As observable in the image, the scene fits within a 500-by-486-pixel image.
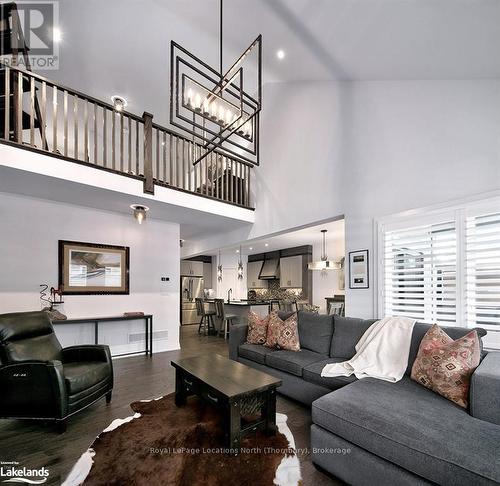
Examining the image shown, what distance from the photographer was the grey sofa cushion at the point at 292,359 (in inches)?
119

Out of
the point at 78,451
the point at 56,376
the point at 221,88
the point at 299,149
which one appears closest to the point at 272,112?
the point at 299,149

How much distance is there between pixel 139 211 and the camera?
468cm

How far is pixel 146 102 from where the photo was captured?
5.83 metres

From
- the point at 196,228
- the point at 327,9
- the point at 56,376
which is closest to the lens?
the point at 56,376

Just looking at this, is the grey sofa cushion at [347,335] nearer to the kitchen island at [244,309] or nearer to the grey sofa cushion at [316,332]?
the grey sofa cushion at [316,332]

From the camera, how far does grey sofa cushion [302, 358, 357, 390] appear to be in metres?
2.56

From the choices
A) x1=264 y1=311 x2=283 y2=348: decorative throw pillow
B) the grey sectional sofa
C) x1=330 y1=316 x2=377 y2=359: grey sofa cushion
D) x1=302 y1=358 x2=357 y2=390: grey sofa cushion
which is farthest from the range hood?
the grey sectional sofa

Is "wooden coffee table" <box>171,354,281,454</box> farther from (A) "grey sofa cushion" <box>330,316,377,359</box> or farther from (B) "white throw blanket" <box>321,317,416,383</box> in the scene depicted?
(A) "grey sofa cushion" <box>330,316,377,359</box>

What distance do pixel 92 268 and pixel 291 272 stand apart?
5888 mm

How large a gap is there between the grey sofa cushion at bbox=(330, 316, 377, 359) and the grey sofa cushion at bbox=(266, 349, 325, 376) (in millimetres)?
204

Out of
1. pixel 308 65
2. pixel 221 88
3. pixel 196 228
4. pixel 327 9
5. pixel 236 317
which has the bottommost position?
pixel 236 317

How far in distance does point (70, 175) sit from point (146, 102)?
3031 mm

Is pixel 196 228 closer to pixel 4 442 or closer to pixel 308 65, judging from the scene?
pixel 308 65

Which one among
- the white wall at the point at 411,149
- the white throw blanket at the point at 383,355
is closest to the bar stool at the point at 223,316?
the white wall at the point at 411,149
